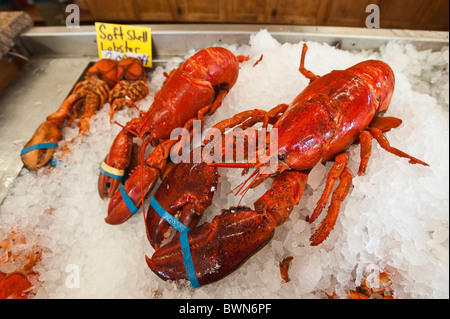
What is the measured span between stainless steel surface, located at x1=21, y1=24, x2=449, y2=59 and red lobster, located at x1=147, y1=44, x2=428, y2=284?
788mm

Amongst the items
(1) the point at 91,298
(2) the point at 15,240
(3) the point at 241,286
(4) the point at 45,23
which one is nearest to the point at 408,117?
(3) the point at 241,286

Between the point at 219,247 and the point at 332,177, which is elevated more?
the point at 332,177

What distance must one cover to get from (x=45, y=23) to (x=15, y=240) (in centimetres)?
445

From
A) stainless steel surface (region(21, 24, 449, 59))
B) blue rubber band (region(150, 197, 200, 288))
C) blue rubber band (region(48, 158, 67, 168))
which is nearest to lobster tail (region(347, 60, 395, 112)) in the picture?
stainless steel surface (region(21, 24, 449, 59))

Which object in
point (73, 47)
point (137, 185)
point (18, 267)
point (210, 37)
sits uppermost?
point (210, 37)

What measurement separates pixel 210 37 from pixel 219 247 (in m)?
1.87

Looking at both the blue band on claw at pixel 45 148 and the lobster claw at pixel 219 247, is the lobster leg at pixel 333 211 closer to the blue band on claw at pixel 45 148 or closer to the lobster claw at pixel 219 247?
the lobster claw at pixel 219 247

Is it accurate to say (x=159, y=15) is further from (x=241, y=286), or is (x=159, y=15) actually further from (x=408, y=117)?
(x=241, y=286)

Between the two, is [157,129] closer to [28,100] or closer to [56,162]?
[56,162]

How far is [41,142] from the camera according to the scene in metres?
1.79

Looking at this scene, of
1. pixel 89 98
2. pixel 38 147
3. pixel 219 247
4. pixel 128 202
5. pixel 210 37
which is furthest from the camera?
pixel 210 37

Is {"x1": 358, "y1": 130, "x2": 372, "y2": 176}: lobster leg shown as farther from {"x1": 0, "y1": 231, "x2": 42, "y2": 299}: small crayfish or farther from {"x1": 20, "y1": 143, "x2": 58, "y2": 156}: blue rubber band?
{"x1": 20, "y1": 143, "x2": 58, "y2": 156}: blue rubber band

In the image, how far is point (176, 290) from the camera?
1.39 metres

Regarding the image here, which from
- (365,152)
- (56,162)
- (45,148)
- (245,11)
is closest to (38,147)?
(45,148)
